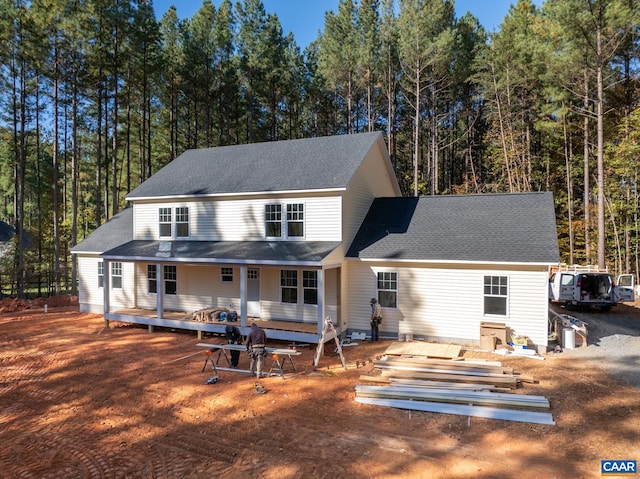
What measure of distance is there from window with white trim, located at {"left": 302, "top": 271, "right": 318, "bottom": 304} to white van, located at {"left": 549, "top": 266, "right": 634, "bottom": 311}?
40.3 feet

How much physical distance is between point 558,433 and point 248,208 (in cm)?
1267

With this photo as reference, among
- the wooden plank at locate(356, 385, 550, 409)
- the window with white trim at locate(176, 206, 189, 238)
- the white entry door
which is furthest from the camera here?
the window with white trim at locate(176, 206, 189, 238)

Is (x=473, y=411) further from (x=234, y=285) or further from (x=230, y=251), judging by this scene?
(x=234, y=285)

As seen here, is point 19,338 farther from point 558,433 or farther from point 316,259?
point 558,433

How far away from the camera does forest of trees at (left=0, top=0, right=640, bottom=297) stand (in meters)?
22.5

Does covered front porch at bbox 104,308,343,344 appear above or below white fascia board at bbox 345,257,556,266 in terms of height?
below

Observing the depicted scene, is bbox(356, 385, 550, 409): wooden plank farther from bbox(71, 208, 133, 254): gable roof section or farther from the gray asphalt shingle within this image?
bbox(71, 208, 133, 254): gable roof section

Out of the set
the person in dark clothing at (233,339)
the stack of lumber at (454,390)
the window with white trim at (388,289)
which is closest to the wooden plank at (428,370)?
the stack of lumber at (454,390)

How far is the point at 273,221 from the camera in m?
15.8

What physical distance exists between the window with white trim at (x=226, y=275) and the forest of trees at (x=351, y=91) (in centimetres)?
1248

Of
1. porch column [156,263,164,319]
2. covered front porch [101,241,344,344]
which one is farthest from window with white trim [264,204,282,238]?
porch column [156,263,164,319]

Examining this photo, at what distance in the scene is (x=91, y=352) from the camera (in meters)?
13.3

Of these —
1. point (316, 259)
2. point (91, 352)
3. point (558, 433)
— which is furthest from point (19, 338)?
point (558, 433)

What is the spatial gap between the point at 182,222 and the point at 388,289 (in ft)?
31.9
